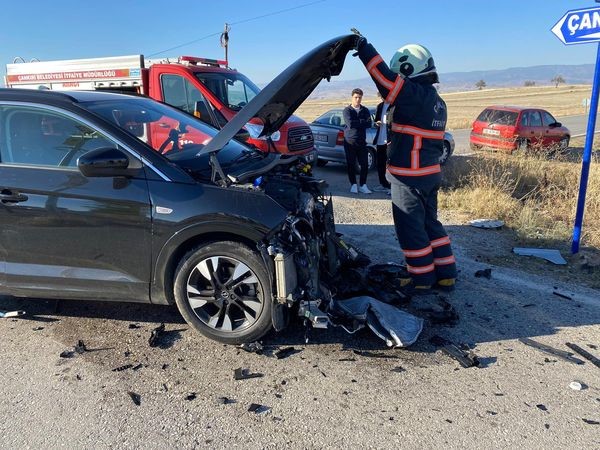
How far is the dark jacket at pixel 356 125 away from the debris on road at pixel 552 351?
589cm

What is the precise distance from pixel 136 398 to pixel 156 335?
2.35ft

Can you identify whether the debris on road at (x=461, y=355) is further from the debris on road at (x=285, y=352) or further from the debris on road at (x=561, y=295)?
the debris on road at (x=561, y=295)

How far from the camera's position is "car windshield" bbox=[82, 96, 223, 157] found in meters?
3.79

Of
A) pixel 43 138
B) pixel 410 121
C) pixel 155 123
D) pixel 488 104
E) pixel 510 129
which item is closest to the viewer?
pixel 43 138

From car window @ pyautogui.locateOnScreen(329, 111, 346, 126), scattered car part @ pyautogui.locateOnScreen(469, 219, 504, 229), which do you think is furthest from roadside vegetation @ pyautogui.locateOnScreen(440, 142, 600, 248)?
car window @ pyautogui.locateOnScreen(329, 111, 346, 126)

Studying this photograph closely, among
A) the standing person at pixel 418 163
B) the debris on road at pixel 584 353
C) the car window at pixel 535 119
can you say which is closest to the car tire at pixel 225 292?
the standing person at pixel 418 163

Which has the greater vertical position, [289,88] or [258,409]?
[289,88]

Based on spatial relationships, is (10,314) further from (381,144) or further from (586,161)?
(381,144)

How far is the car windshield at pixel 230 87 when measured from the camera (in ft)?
27.8

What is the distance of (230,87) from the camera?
8828mm

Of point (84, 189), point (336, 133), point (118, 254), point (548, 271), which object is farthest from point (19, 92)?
point (336, 133)

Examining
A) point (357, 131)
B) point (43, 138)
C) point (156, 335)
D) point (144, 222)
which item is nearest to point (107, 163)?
point (144, 222)

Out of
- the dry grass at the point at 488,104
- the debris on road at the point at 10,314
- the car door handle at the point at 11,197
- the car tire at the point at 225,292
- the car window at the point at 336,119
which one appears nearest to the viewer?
the car tire at the point at 225,292

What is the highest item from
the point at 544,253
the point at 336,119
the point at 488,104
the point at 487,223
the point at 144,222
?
the point at 488,104
